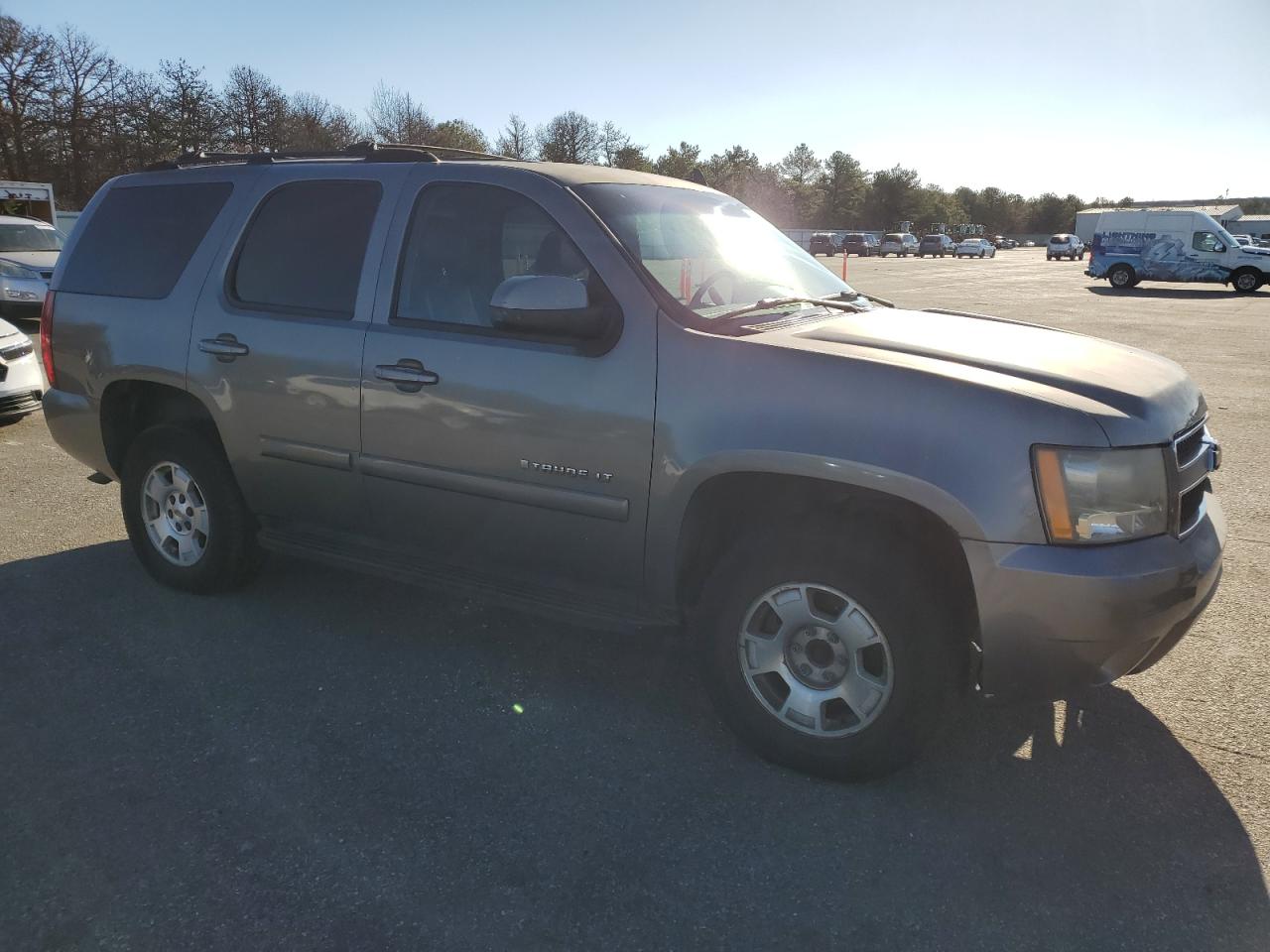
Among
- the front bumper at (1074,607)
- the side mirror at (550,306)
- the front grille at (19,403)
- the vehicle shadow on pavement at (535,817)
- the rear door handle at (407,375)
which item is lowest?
the vehicle shadow on pavement at (535,817)

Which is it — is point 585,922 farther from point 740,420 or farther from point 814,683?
point 740,420

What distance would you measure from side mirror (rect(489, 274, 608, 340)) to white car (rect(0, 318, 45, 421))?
6468 millimetres

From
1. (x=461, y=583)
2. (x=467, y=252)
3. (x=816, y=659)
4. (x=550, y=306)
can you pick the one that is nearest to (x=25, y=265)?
(x=467, y=252)

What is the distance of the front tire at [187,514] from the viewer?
13.9 ft

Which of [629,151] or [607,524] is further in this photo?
[629,151]

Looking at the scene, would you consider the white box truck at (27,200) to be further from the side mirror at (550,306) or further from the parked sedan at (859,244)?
the parked sedan at (859,244)

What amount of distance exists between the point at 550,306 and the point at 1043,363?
159cm

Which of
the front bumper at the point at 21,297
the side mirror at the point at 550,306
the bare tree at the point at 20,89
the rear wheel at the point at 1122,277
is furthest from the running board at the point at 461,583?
the bare tree at the point at 20,89

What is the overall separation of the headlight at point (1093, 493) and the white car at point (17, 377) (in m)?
8.03

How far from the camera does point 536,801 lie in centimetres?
288

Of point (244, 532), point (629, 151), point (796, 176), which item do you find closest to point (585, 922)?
point (244, 532)

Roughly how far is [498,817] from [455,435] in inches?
53.6

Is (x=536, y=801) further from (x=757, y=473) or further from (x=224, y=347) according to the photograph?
(x=224, y=347)

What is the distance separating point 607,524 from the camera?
3180 mm
